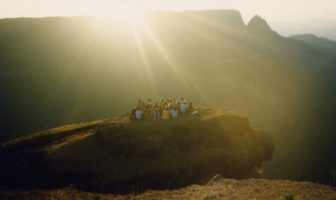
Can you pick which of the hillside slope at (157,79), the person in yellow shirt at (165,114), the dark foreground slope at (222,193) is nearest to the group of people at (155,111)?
the person in yellow shirt at (165,114)

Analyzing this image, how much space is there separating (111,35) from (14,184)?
132497 mm

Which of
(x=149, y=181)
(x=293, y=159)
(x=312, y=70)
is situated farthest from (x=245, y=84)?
(x=149, y=181)

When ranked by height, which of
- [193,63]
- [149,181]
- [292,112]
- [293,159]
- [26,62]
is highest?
[26,62]

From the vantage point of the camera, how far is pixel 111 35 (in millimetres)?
155000

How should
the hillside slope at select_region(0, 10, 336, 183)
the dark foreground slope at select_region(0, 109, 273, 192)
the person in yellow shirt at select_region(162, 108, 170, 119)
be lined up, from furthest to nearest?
the hillside slope at select_region(0, 10, 336, 183), the person in yellow shirt at select_region(162, 108, 170, 119), the dark foreground slope at select_region(0, 109, 273, 192)

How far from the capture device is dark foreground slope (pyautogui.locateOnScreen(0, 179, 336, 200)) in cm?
2309

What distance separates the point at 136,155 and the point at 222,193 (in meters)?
10.4

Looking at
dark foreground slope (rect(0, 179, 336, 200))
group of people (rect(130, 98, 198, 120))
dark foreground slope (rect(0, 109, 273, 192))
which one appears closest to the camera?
dark foreground slope (rect(0, 179, 336, 200))

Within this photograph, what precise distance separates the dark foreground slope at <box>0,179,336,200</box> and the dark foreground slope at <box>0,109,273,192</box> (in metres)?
2.96

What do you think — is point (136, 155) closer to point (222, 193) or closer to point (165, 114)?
point (165, 114)

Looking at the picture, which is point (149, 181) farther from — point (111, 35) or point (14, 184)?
point (111, 35)

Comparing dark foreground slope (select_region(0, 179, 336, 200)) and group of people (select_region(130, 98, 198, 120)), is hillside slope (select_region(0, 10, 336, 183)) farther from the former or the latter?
dark foreground slope (select_region(0, 179, 336, 200))

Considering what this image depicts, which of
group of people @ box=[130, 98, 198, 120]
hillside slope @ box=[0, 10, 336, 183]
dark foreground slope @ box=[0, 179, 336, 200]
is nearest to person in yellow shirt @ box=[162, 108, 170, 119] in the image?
group of people @ box=[130, 98, 198, 120]

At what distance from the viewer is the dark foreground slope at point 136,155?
28531mm
